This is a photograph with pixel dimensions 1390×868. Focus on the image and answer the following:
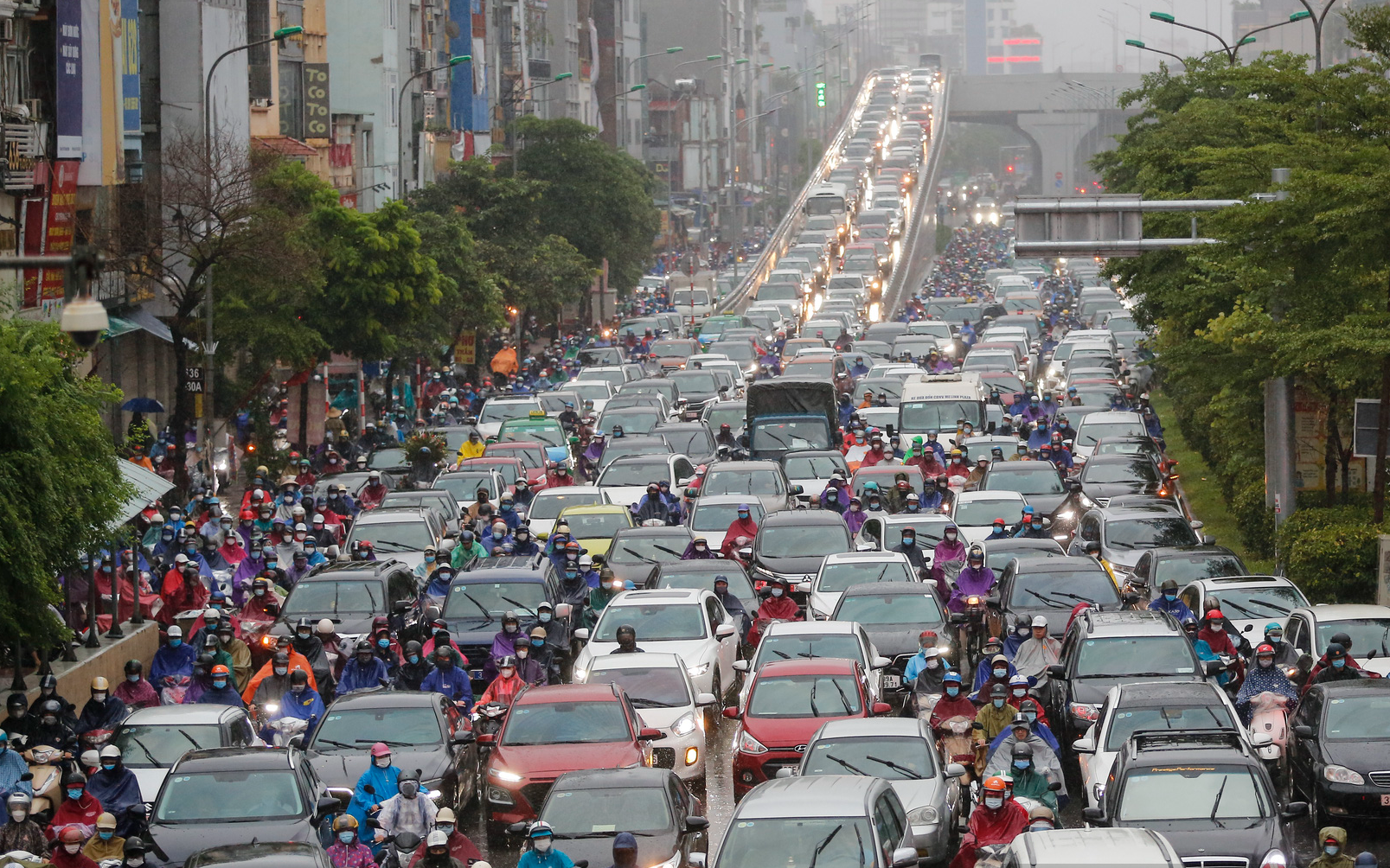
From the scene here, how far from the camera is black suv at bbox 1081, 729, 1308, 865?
14266 mm

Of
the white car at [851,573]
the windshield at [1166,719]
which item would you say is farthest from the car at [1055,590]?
the windshield at [1166,719]

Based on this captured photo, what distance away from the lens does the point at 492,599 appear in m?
23.1

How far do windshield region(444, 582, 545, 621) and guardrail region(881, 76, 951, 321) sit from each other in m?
62.5

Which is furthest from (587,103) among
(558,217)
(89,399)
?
(89,399)

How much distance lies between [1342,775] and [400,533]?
46.6 feet

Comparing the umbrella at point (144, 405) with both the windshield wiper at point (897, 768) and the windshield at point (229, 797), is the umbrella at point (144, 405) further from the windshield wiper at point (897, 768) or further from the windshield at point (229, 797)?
the windshield wiper at point (897, 768)

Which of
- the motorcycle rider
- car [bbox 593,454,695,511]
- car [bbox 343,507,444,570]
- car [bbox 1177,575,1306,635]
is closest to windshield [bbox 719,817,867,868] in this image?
the motorcycle rider

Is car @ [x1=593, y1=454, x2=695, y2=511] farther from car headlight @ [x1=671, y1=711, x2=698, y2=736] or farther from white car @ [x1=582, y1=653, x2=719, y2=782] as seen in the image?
car headlight @ [x1=671, y1=711, x2=698, y2=736]

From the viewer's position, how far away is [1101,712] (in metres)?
17.3

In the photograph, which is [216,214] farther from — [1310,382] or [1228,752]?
[1228,752]

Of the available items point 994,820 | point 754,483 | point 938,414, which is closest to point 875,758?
point 994,820

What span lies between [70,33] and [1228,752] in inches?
1105

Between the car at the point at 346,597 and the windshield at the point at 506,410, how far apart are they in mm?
18610

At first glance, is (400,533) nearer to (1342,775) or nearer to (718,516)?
(718,516)
